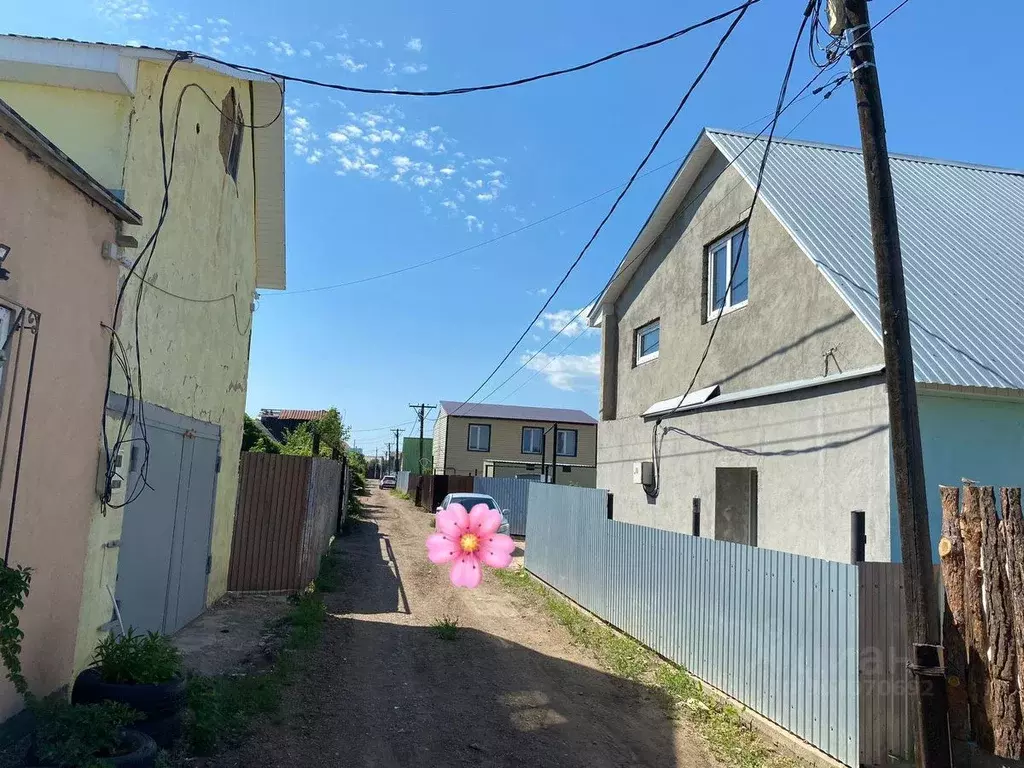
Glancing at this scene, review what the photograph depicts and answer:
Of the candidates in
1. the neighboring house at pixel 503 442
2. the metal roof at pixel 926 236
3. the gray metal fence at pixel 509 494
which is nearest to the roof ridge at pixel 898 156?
the metal roof at pixel 926 236

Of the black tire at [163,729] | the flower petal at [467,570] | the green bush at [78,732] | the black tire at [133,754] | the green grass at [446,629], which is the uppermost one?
the flower petal at [467,570]

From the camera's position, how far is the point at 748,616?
6.92 meters

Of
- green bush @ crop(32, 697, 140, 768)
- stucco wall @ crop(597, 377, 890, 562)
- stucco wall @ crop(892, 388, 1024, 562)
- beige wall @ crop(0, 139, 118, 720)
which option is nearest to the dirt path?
green bush @ crop(32, 697, 140, 768)

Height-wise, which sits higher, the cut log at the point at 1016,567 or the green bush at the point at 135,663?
the cut log at the point at 1016,567

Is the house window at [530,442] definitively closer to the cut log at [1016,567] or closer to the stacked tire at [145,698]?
the stacked tire at [145,698]

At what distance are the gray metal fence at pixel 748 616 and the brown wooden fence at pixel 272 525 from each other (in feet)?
15.4

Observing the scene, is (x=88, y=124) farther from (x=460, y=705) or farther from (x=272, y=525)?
(x=272, y=525)

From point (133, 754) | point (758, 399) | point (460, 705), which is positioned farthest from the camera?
point (758, 399)

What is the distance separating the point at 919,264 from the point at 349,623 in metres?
8.49

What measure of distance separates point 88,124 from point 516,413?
130 ft

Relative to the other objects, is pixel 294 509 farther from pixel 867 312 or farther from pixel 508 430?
pixel 508 430

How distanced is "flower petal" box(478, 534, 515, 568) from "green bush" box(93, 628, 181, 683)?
187 inches

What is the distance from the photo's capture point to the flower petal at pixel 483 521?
4.55 ft

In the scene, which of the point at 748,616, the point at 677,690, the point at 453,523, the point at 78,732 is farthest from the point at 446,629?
the point at 453,523
